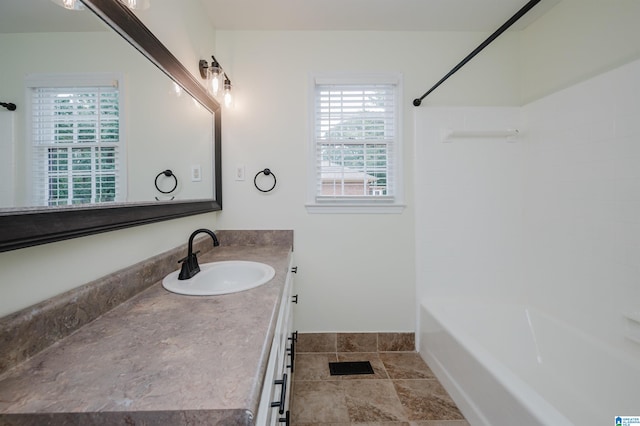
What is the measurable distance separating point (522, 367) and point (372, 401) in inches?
40.8

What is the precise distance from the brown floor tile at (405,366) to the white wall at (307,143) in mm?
198

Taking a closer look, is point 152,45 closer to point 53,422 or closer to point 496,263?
point 53,422

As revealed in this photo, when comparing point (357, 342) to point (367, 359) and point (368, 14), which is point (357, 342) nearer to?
point (367, 359)

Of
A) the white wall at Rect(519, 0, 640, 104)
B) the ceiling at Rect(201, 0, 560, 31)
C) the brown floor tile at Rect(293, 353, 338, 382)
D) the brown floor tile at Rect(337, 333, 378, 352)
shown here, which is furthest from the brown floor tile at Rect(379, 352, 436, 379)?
the ceiling at Rect(201, 0, 560, 31)

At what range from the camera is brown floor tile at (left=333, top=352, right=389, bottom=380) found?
1.73 metres

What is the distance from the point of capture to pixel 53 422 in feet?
1.36

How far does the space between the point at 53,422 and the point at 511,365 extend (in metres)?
2.23

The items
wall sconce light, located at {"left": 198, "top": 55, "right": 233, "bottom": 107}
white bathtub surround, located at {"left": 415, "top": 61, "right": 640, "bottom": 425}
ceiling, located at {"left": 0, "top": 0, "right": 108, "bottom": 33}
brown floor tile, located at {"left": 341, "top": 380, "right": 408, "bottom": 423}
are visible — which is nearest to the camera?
ceiling, located at {"left": 0, "top": 0, "right": 108, "bottom": 33}

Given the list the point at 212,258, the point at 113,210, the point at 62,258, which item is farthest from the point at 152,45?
the point at 212,258

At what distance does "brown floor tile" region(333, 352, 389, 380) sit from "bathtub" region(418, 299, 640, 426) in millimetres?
363

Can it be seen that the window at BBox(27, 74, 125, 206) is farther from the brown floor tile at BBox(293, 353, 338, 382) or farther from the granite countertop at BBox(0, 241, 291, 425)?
the brown floor tile at BBox(293, 353, 338, 382)

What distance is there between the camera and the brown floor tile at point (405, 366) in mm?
1755

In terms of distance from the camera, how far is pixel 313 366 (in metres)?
1.84

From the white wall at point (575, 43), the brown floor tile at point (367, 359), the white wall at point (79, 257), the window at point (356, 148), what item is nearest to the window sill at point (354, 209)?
the window at point (356, 148)
